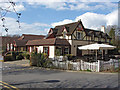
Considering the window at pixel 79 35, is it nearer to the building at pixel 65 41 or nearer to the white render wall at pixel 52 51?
the building at pixel 65 41

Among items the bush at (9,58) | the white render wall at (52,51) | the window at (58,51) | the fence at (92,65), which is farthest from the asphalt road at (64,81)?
the bush at (9,58)

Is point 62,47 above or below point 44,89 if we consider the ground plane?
above

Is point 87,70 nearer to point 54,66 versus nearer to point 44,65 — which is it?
point 54,66

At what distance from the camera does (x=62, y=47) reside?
2336 centimetres

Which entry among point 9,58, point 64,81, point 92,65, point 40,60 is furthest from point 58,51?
point 64,81

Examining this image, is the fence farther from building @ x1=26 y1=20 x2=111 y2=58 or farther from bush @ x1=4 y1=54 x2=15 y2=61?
bush @ x1=4 y1=54 x2=15 y2=61

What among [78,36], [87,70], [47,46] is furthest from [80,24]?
[87,70]

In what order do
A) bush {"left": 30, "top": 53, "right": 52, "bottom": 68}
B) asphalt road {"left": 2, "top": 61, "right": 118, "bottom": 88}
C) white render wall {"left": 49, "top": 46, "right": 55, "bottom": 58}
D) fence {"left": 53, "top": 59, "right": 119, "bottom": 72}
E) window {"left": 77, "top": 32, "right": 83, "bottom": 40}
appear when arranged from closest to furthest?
asphalt road {"left": 2, "top": 61, "right": 118, "bottom": 88} < fence {"left": 53, "top": 59, "right": 119, "bottom": 72} < bush {"left": 30, "top": 53, "right": 52, "bottom": 68} < white render wall {"left": 49, "top": 46, "right": 55, "bottom": 58} < window {"left": 77, "top": 32, "right": 83, "bottom": 40}

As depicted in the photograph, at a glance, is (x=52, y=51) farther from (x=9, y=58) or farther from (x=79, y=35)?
(x=9, y=58)

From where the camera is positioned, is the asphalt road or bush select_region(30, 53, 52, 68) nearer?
the asphalt road

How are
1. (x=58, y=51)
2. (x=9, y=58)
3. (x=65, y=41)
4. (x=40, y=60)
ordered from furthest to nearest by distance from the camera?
1. (x=9, y=58)
2. (x=65, y=41)
3. (x=58, y=51)
4. (x=40, y=60)

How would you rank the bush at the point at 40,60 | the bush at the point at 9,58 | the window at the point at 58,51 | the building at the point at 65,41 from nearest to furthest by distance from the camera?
the bush at the point at 40,60 → the window at the point at 58,51 → the building at the point at 65,41 → the bush at the point at 9,58

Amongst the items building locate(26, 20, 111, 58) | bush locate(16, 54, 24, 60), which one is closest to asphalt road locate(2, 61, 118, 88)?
building locate(26, 20, 111, 58)

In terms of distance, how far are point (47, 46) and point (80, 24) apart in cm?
873
